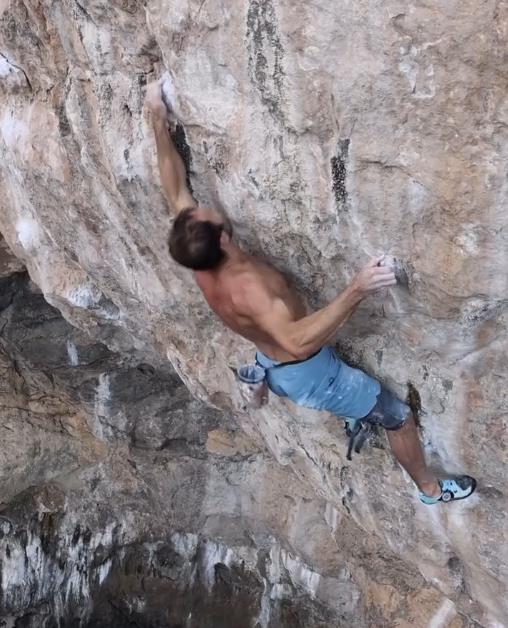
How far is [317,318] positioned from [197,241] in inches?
20.9

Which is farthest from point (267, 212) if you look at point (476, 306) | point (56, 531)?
point (56, 531)

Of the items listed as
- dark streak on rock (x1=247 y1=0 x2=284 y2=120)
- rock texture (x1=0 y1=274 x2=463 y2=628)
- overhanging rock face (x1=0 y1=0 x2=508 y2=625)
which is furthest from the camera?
rock texture (x1=0 y1=274 x2=463 y2=628)

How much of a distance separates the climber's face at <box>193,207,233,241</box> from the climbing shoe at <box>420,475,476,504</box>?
4.84 feet

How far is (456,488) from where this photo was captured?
10.7 ft

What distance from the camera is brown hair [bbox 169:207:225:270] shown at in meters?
2.70

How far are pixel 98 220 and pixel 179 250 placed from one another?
1379 mm

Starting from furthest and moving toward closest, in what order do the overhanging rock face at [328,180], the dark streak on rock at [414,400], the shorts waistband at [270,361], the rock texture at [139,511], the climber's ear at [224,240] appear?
1. the rock texture at [139,511]
2. the dark streak on rock at [414,400]
3. the shorts waistband at [270,361]
4. the climber's ear at [224,240]
5. the overhanging rock face at [328,180]

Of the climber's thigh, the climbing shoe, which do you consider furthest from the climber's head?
the climbing shoe

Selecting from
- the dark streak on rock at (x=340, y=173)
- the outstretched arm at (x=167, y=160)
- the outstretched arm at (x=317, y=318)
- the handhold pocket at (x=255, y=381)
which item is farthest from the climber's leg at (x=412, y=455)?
the outstretched arm at (x=167, y=160)

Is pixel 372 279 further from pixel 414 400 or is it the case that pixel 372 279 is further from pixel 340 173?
pixel 414 400

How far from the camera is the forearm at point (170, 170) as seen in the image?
298 centimetres

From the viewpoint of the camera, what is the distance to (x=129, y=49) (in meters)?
3.05

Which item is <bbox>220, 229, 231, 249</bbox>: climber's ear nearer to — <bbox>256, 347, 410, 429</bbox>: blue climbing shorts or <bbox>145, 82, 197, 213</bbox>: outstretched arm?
<bbox>145, 82, 197, 213</bbox>: outstretched arm

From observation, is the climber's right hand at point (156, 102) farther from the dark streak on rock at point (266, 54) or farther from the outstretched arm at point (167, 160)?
the dark streak on rock at point (266, 54)
